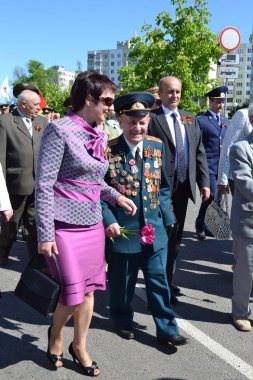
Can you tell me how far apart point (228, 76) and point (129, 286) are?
299 inches

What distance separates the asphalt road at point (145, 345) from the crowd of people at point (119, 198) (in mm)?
110

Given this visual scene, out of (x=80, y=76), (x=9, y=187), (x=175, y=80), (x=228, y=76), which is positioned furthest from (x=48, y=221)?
(x=228, y=76)

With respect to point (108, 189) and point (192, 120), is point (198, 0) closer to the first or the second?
point (192, 120)

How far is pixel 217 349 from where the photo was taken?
11.2 feet

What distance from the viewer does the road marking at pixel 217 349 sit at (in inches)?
123

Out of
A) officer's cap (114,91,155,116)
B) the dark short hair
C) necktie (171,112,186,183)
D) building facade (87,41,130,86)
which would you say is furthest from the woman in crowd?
building facade (87,41,130,86)

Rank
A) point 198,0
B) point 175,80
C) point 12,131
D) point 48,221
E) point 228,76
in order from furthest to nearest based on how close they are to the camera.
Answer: point 198,0 < point 228,76 < point 12,131 < point 175,80 < point 48,221

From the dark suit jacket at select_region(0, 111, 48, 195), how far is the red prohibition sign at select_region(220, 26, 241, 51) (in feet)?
20.2

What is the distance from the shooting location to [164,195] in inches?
142

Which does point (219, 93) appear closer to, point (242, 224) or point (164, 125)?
point (164, 125)

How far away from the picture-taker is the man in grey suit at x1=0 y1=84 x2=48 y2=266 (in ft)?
16.8

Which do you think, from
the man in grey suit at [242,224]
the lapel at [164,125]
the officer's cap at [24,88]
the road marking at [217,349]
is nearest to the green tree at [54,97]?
the officer's cap at [24,88]

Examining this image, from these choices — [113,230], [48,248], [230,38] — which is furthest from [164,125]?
[230,38]

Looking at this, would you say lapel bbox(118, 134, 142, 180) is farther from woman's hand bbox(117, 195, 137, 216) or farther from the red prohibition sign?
the red prohibition sign
